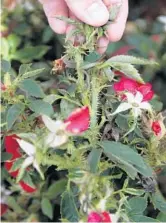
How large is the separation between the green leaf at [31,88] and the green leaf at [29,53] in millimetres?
471

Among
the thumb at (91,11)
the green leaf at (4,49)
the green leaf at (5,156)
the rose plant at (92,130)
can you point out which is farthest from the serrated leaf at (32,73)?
the green leaf at (4,49)

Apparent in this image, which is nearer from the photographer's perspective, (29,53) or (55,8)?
(55,8)

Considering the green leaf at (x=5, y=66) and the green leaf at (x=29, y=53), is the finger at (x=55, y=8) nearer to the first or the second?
the green leaf at (x=5, y=66)

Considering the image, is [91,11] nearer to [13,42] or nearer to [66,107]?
[66,107]

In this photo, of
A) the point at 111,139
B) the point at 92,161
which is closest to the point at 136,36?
the point at 111,139

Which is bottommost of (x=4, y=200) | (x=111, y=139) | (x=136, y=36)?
(x=4, y=200)

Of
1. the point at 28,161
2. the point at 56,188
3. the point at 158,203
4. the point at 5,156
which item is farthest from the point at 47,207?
the point at 28,161

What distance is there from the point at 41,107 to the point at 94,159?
5.6 inches

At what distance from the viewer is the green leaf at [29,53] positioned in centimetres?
140

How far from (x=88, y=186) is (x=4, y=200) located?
1.71ft

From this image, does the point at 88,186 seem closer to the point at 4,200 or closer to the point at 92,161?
the point at 92,161

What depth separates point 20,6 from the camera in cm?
153

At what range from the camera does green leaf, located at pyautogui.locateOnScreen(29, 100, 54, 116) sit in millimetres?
877

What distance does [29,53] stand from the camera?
142 cm
